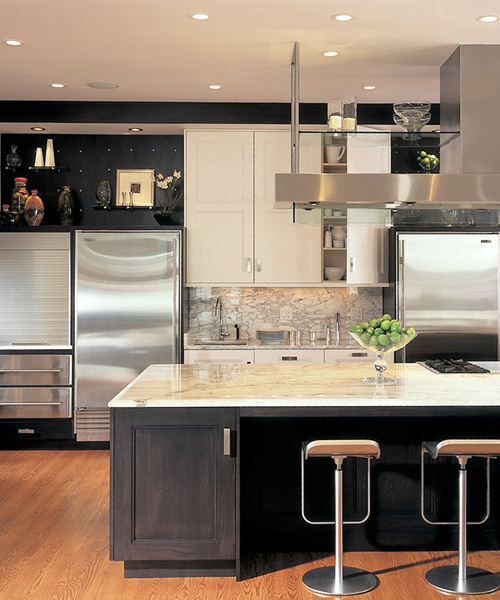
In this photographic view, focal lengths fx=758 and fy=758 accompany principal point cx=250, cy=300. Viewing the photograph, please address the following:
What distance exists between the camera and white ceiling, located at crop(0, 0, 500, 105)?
12.7 ft

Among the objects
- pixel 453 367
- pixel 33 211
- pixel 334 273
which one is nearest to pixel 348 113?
pixel 453 367

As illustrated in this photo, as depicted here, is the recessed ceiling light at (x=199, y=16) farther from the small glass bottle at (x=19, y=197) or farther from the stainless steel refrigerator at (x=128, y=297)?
the small glass bottle at (x=19, y=197)

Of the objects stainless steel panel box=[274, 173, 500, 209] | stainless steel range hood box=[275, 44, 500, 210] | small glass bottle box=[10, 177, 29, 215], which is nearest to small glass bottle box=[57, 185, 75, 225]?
small glass bottle box=[10, 177, 29, 215]

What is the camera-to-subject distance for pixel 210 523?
3.44 metres

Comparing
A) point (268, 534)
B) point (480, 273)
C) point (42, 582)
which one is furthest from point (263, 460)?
point (480, 273)

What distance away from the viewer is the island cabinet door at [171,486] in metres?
3.42

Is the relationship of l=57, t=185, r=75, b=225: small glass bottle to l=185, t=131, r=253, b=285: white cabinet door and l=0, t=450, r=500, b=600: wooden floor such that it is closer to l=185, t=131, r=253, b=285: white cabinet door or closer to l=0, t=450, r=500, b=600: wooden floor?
l=185, t=131, r=253, b=285: white cabinet door

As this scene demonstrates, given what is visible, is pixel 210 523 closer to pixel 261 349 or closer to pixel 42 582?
pixel 42 582

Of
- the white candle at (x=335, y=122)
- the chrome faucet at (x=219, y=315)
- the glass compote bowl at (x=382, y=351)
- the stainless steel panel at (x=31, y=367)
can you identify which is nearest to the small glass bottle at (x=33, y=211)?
the stainless steel panel at (x=31, y=367)

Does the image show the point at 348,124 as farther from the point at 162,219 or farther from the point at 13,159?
the point at 13,159

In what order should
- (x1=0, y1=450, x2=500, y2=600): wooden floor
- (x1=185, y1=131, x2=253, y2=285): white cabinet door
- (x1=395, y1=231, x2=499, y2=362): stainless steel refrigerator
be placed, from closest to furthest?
(x1=0, y1=450, x2=500, y2=600): wooden floor < (x1=395, y1=231, x2=499, y2=362): stainless steel refrigerator < (x1=185, y1=131, x2=253, y2=285): white cabinet door

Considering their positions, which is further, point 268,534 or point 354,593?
point 268,534

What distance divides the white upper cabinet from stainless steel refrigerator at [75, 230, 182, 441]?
0.27 meters

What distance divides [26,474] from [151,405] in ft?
8.22
